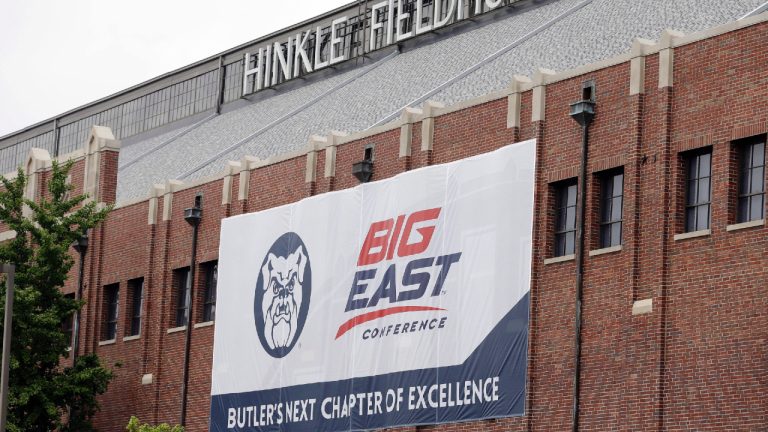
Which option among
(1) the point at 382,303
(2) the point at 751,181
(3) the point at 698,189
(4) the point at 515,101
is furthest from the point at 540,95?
(1) the point at 382,303

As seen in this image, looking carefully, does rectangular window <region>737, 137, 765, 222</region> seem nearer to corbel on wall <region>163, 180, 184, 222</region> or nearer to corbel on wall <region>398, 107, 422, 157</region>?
corbel on wall <region>398, 107, 422, 157</region>

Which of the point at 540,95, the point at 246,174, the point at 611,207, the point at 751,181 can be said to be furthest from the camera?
the point at 246,174

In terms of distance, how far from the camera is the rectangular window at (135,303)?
186 feet

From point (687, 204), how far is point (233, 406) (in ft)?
57.4

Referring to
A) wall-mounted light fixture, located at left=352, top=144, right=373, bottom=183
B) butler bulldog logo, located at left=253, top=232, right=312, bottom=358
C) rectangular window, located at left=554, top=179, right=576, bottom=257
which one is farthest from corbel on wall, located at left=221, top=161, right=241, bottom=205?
rectangular window, located at left=554, top=179, right=576, bottom=257

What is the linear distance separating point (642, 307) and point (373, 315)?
968 centimetres

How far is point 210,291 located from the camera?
53250 mm

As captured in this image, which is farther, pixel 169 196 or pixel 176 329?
pixel 169 196

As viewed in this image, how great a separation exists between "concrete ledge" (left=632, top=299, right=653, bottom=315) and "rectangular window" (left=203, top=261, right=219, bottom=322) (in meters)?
18.7

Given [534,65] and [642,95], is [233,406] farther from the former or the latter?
[642,95]

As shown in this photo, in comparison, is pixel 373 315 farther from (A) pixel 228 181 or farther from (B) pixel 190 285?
(B) pixel 190 285

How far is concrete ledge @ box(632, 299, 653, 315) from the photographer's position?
1452 inches

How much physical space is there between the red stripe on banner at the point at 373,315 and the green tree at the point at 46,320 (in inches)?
427

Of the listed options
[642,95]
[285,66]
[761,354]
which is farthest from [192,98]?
[761,354]
